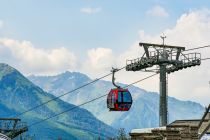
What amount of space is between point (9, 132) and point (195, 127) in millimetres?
50811

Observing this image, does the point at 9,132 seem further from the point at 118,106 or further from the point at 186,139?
the point at 186,139

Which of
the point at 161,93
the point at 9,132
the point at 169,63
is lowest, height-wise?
the point at 9,132

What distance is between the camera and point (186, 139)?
31.2 meters

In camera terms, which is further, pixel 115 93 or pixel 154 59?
pixel 154 59

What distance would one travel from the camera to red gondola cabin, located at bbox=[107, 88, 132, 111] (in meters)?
43.4

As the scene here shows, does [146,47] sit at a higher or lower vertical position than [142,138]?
higher

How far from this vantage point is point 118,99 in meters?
43.3

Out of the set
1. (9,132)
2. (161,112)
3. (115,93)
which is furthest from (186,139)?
(9,132)

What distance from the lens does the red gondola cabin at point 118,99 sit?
142ft

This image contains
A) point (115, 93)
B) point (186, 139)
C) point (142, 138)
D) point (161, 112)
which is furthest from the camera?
point (161, 112)

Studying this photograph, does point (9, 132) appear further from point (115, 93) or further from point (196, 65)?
point (115, 93)

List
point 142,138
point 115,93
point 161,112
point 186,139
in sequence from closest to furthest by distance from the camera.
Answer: point 186,139
point 142,138
point 115,93
point 161,112

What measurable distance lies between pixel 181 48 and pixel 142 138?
44.0 meters

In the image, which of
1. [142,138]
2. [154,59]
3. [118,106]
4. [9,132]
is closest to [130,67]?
[154,59]
